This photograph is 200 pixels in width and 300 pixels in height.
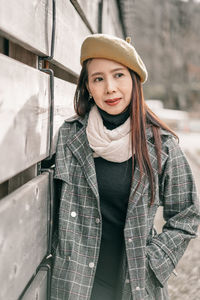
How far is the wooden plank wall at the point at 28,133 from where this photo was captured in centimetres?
103

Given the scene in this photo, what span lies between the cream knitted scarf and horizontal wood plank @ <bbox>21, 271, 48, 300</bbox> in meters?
0.65

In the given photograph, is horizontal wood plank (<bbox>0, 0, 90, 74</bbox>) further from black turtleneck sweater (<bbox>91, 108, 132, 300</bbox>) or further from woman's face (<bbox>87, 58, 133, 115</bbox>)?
black turtleneck sweater (<bbox>91, 108, 132, 300</bbox>)

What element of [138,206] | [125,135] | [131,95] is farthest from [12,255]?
[131,95]

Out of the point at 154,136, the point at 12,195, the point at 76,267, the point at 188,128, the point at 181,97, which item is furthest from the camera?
the point at 181,97

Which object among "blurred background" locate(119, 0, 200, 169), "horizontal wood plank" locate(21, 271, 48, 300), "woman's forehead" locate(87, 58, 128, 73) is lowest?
"horizontal wood plank" locate(21, 271, 48, 300)

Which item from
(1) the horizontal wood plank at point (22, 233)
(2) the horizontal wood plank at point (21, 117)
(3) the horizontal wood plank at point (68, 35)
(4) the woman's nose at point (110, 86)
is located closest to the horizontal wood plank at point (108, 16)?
(3) the horizontal wood plank at point (68, 35)

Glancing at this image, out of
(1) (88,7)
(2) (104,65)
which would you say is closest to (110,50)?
(2) (104,65)

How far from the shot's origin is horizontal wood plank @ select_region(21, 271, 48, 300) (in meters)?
1.41

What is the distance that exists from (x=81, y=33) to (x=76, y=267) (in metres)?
1.53

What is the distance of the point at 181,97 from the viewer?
84.8 feet

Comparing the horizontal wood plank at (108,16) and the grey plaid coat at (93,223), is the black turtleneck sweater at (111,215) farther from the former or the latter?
the horizontal wood plank at (108,16)

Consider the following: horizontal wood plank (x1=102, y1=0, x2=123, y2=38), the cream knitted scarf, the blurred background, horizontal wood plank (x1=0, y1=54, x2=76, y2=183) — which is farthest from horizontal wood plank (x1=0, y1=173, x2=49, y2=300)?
the blurred background

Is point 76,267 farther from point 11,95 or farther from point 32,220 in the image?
point 11,95

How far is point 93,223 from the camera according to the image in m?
1.64
